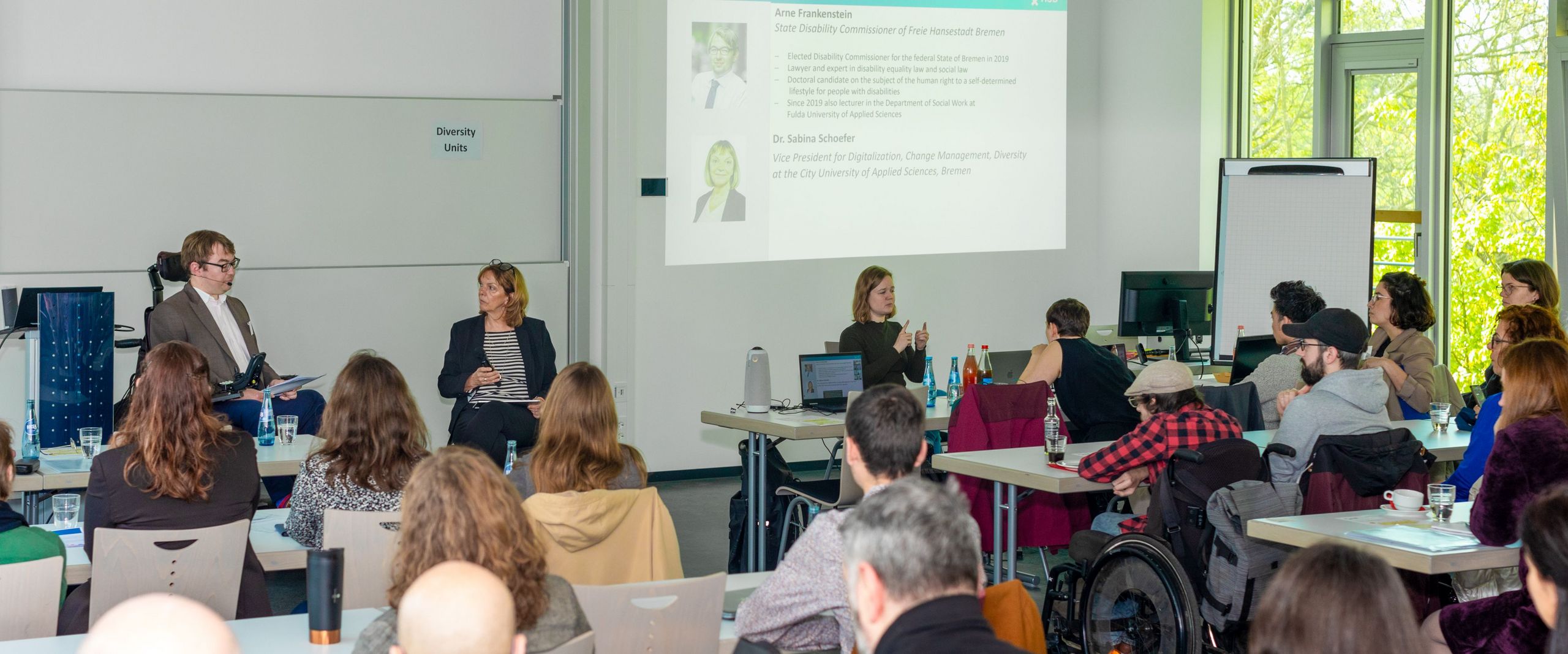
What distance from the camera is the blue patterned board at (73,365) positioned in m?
5.00

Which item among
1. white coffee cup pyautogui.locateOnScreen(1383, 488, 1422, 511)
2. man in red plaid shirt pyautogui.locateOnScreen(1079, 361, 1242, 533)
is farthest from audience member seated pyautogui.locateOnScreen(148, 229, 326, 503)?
white coffee cup pyautogui.locateOnScreen(1383, 488, 1422, 511)

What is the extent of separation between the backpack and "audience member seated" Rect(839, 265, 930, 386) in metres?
2.66

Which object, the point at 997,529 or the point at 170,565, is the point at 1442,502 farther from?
the point at 170,565

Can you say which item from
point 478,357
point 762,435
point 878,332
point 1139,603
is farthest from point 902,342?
point 1139,603

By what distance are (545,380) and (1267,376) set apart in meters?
3.08

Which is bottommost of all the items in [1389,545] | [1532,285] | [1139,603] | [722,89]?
[1139,603]

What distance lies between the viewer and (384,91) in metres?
7.24

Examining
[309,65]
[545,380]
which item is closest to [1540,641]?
[545,380]

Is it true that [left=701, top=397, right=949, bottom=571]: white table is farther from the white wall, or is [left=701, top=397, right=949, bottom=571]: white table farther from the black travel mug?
the black travel mug

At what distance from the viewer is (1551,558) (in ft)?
7.82

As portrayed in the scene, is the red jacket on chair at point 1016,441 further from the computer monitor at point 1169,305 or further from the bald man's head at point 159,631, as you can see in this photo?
the bald man's head at point 159,631

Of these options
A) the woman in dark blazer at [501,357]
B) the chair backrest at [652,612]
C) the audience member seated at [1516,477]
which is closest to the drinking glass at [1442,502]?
the audience member seated at [1516,477]

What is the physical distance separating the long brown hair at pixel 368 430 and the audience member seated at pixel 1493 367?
3099 millimetres

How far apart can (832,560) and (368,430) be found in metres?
1.54
